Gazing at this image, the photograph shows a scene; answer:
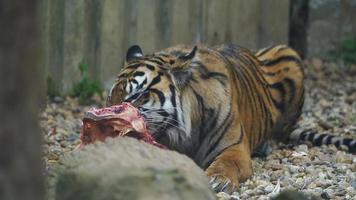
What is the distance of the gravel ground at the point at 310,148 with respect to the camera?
19.5ft

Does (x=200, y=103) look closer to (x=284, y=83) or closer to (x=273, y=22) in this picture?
(x=284, y=83)

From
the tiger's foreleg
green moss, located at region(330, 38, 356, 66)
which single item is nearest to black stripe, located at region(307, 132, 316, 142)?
the tiger's foreleg

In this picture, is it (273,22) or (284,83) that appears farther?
(273,22)

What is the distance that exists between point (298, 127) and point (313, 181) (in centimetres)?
202

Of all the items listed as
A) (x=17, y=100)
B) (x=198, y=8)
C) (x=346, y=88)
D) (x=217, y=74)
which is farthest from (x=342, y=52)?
(x=17, y=100)

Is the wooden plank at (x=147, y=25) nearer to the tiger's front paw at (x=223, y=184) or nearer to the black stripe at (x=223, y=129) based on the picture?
the black stripe at (x=223, y=129)

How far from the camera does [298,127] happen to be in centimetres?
809

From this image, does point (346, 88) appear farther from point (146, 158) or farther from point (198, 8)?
point (146, 158)

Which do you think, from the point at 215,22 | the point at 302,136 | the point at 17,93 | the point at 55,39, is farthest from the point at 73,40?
the point at 17,93

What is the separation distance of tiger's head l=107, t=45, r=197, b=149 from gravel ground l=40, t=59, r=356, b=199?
516 mm

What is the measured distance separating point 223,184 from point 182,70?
0.82 m

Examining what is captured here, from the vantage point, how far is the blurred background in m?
8.83

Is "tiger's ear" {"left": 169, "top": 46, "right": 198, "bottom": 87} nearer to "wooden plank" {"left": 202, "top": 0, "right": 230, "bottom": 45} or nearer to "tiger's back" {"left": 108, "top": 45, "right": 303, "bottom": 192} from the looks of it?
"tiger's back" {"left": 108, "top": 45, "right": 303, "bottom": 192}

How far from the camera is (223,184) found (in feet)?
19.0
